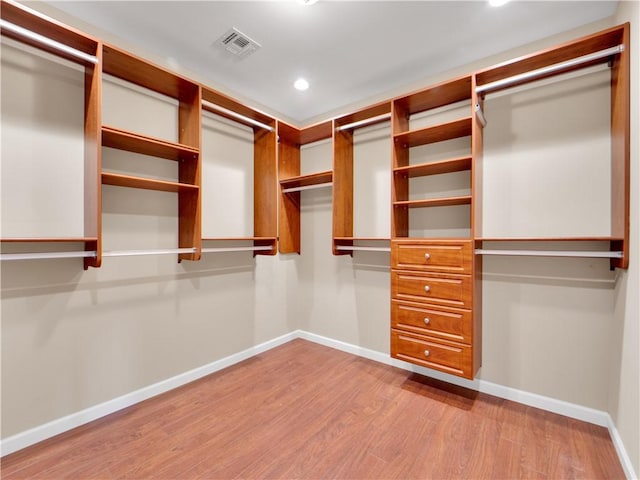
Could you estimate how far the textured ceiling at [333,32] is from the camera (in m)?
1.98

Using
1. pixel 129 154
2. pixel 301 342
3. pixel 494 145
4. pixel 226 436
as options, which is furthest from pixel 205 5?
pixel 301 342

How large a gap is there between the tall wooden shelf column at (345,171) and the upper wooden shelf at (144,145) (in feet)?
4.48

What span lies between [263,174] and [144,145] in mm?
1183

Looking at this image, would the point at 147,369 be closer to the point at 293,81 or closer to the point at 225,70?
the point at 225,70

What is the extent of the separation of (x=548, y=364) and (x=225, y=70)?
11.8 ft

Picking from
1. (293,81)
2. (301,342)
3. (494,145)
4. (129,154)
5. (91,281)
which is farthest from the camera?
(301,342)

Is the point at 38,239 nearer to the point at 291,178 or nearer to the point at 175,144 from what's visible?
the point at 175,144

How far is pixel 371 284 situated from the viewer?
320 centimetres

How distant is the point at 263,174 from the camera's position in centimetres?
315

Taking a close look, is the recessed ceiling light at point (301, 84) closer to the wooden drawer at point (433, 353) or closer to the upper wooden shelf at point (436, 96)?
the upper wooden shelf at point (436, 96)

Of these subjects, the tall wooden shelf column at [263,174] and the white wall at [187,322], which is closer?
the white wall at [187,322]

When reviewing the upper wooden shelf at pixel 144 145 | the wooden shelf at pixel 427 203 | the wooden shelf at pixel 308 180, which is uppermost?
the upper wooden shelf at pixel 144 145

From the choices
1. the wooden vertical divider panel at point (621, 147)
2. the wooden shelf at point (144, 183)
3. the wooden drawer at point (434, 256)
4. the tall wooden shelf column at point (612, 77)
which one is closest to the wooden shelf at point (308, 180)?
the wooden drawer at point (434, 256)

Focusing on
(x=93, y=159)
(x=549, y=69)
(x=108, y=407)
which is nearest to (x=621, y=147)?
(x=549, y=69)
